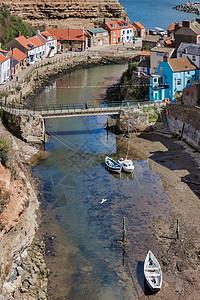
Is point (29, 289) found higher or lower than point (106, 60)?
lower

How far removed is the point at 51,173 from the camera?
39.0 m

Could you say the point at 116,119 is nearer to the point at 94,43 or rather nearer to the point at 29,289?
the point at 29,289

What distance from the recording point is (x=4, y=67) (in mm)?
58438

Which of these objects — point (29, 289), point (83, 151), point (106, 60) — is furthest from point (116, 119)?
point (106, 60)

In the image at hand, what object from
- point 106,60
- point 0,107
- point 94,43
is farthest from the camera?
point 94,43

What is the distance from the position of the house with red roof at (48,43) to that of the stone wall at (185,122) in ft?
122

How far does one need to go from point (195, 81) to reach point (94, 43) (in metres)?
42.7

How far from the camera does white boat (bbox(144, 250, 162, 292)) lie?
82.6 ft

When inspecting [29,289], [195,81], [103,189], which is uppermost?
[195,81]

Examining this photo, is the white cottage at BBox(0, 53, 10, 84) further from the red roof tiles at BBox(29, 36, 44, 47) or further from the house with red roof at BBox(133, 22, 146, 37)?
the house with red roof at BBox(133, 22, 146, 37)

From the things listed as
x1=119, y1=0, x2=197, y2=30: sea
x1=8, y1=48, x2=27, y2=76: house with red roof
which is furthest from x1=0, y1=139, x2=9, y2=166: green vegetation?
x1=119, y1=0, x2=197, y2=30: sea

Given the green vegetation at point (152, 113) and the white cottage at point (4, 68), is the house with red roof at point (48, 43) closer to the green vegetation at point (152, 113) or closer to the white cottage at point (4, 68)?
the white cottage at point (4, 68)

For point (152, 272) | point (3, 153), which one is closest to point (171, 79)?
point (3, 153)

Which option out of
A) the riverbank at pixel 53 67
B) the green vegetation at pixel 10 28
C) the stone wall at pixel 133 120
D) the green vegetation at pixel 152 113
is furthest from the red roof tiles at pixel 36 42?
the green vegetation at pixel 152 113
